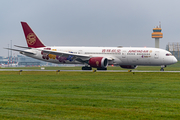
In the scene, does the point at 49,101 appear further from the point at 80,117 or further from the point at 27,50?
the point at 27,50

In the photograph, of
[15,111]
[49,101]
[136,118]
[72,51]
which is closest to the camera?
[136,118]

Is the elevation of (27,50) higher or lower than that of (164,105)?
higher

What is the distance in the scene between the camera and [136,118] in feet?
39.0

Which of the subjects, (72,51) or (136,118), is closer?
(136,118)

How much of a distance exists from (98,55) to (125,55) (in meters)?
5.06

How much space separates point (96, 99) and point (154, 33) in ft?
526

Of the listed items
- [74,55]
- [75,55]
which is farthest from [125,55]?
[74,55]

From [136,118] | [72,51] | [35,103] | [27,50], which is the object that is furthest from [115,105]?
[27,50]

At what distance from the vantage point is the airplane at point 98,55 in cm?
5097

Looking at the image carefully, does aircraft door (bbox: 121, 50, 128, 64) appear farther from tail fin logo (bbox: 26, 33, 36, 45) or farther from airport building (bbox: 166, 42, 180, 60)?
airport building (bbox: 166, 42, 180, 60)

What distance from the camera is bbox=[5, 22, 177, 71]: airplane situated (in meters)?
51.0

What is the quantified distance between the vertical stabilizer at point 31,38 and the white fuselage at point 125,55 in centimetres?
157

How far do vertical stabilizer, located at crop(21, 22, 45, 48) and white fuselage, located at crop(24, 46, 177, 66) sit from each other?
5.15 ft

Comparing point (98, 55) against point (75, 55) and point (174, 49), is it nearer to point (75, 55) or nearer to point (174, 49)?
point (75, 55)
